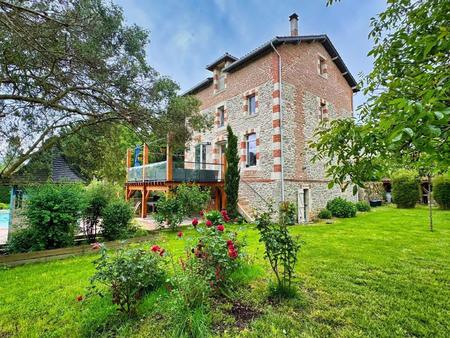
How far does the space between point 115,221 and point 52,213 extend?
1.61 m

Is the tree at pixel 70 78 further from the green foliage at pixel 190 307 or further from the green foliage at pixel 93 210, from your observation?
the green foliage at pixel 190 307

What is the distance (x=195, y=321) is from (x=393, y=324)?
2.13m

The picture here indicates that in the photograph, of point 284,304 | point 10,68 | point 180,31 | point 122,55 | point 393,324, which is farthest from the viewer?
point 180,31

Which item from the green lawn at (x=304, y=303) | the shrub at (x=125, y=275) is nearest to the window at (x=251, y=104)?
the green lawn at (x=304, y=303)

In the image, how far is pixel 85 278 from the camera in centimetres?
411

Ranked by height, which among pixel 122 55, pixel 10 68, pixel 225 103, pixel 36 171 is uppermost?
pixel 225 103

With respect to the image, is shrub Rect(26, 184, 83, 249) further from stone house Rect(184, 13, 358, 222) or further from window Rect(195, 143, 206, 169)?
window Rect(195, 143, 206, 169)

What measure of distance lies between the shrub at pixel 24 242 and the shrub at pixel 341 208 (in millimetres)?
12031

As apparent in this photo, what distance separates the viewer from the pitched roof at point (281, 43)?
10.4 m

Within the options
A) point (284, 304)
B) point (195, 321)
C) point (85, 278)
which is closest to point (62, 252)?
point (85, 278)

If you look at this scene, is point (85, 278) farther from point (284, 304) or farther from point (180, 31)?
Result: point (180, 31)

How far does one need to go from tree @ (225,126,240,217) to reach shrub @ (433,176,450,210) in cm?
1281

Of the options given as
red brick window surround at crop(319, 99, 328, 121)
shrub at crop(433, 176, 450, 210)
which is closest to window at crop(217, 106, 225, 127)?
red brick window surround at crop(319, 99, 328, 121)

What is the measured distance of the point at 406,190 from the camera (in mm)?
15516
